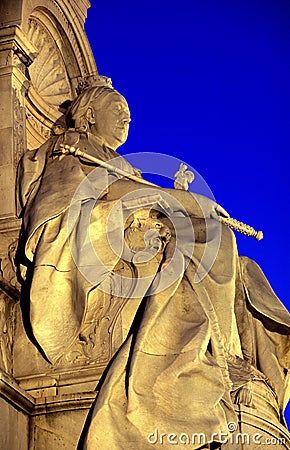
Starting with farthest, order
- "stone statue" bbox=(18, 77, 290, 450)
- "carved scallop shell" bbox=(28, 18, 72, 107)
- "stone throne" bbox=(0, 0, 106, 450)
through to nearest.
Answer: "carved scallop shell" bbox=(28, 18, 72, 107), "stone throne" bbox=(0, 0, 106, 450), "stone statue" bbox=(18, 77, 290, 450)

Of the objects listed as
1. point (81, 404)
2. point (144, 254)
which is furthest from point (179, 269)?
point (81, 404)

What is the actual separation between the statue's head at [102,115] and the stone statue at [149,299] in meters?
0.18

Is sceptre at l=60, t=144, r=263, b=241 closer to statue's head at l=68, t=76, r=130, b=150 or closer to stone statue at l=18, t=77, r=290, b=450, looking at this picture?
stone statue at l=18, t=77, r=290, b=450

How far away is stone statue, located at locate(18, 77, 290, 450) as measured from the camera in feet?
42.5

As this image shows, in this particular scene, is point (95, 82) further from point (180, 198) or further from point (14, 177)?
point (180, 198)

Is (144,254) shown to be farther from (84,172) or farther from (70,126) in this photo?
(70,126)

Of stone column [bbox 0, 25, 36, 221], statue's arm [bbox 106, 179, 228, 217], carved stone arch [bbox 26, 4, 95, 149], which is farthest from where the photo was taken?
carved stone arch [bbox 26, 4, 95, 149]

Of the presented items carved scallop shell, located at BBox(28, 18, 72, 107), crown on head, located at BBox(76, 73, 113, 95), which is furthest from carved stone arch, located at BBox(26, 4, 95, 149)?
crown on head, located at BBox(76, 73, 113, 95)

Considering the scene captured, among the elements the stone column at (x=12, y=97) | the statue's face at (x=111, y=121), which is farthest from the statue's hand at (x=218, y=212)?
the stone column at (x=12, y=97)

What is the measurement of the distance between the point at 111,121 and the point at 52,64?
1985 millimetres

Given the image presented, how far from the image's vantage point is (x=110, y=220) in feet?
45.9

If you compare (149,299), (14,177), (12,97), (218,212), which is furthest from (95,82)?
(149,299)

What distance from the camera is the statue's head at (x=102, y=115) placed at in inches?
609

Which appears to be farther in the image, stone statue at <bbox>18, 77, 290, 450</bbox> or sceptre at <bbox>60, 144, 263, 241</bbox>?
→ sceptre at <bbox>60, 144, 263, 241</bbox>
